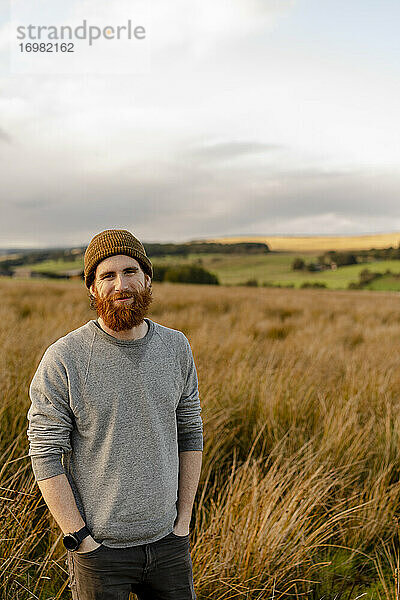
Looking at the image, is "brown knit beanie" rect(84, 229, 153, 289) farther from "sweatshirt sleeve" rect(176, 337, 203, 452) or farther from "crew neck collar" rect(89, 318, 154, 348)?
"sweatshirt sleeve" rect(176, 337, 203, 452)

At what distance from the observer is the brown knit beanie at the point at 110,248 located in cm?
194

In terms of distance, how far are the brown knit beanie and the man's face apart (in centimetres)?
2

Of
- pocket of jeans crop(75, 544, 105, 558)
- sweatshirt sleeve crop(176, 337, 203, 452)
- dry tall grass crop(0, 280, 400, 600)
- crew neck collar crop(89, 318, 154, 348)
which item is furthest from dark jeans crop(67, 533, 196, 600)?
crew neck collar crop(89, 318, 154, 348)

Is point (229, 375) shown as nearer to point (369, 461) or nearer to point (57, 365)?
point (369, 461)

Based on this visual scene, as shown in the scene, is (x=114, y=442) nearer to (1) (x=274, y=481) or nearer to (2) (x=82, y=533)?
(2) (x=82, y=533)

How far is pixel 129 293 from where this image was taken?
6.29 ft

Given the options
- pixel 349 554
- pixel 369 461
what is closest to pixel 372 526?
pixel 349 554

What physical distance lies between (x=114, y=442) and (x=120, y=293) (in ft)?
1.72

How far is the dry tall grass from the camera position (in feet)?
8.55

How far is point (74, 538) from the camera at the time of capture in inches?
69.7

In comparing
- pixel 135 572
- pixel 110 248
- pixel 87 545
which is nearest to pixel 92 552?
pixel 87 545

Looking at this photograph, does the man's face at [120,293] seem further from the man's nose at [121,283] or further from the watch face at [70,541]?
the watch face at [70,541]

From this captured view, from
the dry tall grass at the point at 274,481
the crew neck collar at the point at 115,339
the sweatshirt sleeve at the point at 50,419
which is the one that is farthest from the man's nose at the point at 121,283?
the dry tall grass at the point at 274,481

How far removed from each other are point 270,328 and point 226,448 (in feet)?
18.6
